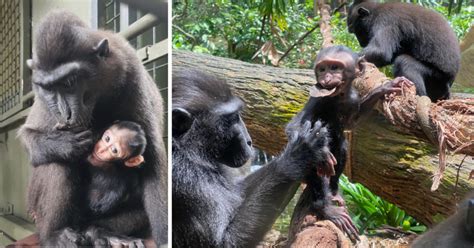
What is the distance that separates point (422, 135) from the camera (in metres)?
1.78

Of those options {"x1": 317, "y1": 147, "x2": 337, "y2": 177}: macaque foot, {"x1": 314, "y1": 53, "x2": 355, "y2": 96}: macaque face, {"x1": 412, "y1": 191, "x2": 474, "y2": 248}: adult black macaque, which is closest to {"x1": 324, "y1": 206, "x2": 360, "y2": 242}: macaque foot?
{"x1": 317, "y1": 147, "x2": 337, "y2": 177}: macaque foot

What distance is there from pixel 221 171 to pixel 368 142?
0.52 meters

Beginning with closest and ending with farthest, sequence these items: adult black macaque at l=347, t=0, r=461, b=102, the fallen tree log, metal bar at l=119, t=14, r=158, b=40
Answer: metal bar at l=119, t=14, r=158, b=40, the fallen tree log, adult black macaque at l=347, t=0, r=461, b=102

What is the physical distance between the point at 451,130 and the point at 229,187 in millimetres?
711

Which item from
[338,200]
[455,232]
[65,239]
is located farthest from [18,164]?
[455,232]

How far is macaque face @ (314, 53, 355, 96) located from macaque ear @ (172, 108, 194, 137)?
424 millimetres

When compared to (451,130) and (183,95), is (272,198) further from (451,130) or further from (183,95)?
(451,130)

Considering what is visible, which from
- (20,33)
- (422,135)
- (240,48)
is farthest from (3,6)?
(422,135)

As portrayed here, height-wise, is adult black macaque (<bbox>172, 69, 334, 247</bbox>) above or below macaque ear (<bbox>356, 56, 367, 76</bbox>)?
below

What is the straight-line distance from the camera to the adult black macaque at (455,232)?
162 centimetres

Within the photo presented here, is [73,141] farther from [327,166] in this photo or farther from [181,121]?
[327,166]

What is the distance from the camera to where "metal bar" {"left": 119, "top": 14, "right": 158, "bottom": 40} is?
1687 millimetres

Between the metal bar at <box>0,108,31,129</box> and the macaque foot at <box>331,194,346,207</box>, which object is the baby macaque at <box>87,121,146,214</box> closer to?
the metal bar at <box>0,108,31,129</box>

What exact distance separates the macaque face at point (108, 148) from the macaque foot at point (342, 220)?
2.17 feet
